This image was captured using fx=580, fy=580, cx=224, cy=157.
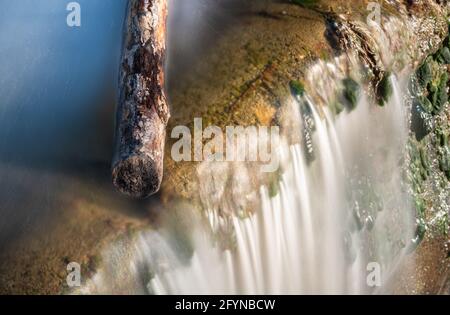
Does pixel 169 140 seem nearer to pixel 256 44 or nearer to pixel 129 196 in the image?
pixel 129 196

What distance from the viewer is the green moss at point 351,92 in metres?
7.81

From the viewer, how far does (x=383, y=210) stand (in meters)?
8.52

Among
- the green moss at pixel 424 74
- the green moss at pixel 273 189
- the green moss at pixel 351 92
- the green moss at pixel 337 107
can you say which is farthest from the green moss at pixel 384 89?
the green moss at pixel 273 189

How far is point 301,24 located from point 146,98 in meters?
2.55

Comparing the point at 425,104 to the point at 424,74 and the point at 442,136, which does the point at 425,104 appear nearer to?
the point at 424,74

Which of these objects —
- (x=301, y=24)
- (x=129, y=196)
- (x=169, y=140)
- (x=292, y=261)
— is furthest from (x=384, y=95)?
(x=129, y=196)

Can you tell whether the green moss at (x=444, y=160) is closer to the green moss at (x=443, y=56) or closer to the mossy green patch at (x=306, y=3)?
the green moss at (x=443, y=56)

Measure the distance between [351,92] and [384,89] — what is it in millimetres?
774

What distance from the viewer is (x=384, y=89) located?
832cm

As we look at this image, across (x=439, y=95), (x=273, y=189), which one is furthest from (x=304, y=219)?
(x=439, y=95)
